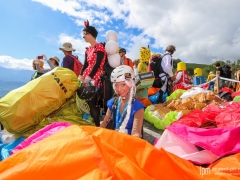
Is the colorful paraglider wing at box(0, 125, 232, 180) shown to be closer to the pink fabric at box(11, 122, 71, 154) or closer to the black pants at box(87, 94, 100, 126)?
the pink fabric at box(11, 122, 71, 154)

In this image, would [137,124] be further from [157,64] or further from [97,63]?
[157,64]

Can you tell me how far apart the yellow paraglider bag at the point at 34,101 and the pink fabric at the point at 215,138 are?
170 cm

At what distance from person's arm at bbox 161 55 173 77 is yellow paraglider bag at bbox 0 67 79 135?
3.31 m

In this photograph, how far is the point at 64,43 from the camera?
445cm

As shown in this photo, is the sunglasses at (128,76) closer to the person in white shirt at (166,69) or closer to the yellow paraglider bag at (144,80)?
the yellow paraglider bag at (144,80)

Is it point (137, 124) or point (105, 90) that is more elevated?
point (105, 90)

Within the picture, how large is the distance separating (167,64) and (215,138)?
378cm

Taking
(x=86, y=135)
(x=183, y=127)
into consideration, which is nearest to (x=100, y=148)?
(x=86, y=135)

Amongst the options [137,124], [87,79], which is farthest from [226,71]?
[137,124]

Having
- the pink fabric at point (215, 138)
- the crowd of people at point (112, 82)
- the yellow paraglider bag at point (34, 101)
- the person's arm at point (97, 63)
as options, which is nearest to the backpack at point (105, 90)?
the crowd of people at point (112, 82)

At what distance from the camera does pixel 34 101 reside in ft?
9.36

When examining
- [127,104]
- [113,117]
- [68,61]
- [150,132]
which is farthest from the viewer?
[68,61]

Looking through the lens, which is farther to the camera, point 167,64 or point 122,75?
point 167,64

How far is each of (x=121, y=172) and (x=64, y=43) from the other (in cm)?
387
